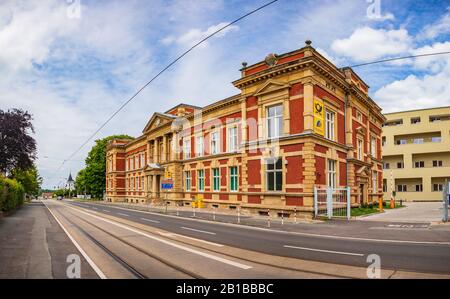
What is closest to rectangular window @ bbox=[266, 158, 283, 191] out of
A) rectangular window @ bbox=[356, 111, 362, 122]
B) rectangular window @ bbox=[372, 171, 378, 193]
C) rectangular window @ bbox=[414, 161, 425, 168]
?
rectangular window @ bbox=[356, 111, 362, 122]

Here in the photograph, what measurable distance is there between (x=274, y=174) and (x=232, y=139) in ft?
29.4

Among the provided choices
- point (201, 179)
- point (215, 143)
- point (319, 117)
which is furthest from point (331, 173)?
point (201, 179)

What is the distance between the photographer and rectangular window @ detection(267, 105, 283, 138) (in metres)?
25.4

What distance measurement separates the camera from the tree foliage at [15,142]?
114 ft

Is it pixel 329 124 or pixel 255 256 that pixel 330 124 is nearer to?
pixel 329 124

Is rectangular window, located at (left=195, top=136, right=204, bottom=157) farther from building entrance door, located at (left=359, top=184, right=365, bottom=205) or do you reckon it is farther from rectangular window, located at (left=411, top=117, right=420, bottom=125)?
rectangular window, located at (left=411, top=117, right=420, bottom=125)

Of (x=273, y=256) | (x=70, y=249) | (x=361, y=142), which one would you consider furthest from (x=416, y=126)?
(x=70, y=249)

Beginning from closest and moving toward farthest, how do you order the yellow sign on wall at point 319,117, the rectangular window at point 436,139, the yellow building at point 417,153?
the yellow sign on wall at point 319,117, the yellow building at point 417,153, the rectangular window at point 436,139

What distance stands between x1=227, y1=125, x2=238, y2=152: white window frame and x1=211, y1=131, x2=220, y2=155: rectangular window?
199 centimetres

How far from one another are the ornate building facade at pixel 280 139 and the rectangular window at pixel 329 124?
0.09 metres

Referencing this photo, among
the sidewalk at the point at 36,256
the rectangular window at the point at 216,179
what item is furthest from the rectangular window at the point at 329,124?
the sidewalk at the point at 36,256

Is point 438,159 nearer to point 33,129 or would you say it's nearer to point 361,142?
point 361,142

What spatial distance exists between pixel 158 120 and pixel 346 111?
27.6m

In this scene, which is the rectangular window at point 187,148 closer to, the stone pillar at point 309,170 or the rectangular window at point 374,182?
the stone pillar at point 309,170
